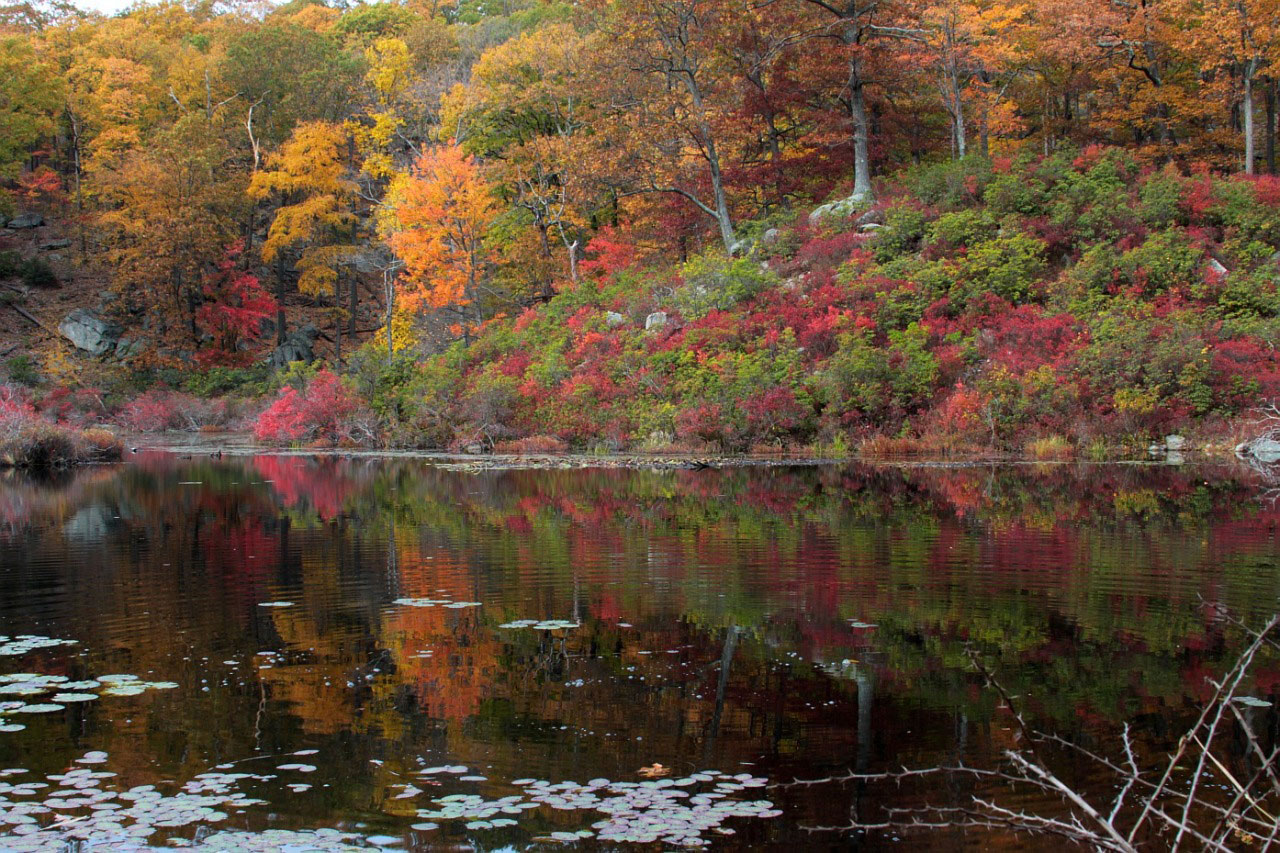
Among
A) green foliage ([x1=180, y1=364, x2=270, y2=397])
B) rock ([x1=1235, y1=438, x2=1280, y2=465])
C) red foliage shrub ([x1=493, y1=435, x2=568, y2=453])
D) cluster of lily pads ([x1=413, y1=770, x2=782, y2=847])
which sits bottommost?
rock ([x1=1235, y1=438, x2=1280, y2=465])

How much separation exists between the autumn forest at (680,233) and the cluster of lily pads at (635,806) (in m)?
22.4

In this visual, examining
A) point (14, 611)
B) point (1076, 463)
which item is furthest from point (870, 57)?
point (14, 611)

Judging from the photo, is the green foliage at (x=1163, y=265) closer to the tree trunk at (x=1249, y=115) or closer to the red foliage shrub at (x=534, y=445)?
the tree trunk at (x=1249, y=115)

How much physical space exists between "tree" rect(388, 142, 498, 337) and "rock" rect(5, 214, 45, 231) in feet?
89.9

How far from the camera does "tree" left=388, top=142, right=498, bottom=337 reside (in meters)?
45.2

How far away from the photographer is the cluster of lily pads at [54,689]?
743 cm

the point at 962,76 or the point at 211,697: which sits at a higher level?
the point at 962,76

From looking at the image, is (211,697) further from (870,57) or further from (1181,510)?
(870,57)

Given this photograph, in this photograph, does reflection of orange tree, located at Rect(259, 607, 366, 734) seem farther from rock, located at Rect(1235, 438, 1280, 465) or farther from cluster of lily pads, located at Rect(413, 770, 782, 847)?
rock, located at Rect(1235, 438, 1280, 465)

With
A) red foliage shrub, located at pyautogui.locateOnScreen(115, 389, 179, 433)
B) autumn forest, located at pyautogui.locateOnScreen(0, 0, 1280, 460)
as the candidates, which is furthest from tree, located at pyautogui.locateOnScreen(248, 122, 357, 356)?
red foliage shrub, located at pyautogui.locateOnScreen(115, 389, 179, 433)

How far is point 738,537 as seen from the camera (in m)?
15.0

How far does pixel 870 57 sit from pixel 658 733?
3536 centimetres

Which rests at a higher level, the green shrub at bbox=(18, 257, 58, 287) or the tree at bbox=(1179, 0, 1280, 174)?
the tree at bbox=(1179, 0, 1280, 174)

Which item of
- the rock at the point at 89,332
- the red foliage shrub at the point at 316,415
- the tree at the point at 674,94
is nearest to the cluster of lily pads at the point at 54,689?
the red foliage shrub at the point at 316,415
